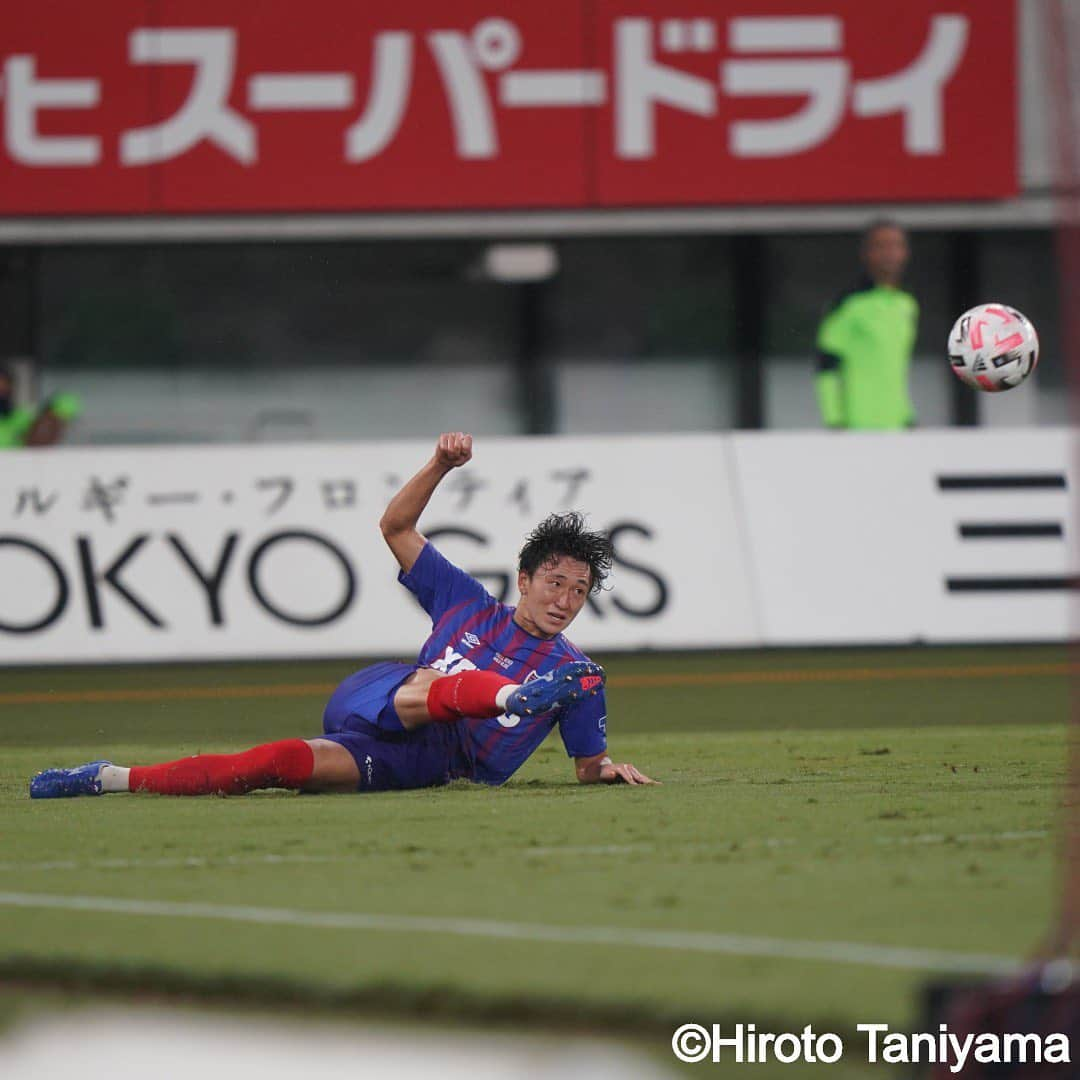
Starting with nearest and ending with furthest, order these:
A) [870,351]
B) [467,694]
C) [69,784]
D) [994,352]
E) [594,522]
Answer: [467,694] < [69,784] < [994,352] < [594,522] < [870,351]

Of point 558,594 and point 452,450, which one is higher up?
point 452,450

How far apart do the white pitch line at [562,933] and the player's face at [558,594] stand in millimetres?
2638

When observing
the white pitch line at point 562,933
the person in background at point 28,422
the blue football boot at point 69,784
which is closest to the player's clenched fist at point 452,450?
the blue football boot at point 69,784

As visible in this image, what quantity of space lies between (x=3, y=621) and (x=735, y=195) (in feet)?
26.4

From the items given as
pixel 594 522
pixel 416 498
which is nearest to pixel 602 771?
pixel 416 498

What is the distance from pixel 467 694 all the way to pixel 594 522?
730cm

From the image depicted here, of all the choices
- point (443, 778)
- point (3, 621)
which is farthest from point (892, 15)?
point (443, 778)

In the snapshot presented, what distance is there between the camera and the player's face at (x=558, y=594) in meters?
8.27

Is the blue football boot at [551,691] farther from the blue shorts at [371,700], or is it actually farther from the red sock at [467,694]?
the blue shorts at [371,700]

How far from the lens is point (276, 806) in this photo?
8.01m

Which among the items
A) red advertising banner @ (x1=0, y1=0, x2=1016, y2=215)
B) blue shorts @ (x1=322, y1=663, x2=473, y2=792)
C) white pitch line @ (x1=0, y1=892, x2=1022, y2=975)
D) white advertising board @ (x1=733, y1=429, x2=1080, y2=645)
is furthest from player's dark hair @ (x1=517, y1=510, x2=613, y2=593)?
red advertising banner @ (x1=0, y1=0, x2=1016, y2=215)

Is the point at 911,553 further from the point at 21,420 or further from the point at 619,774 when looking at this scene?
the point at 21,420

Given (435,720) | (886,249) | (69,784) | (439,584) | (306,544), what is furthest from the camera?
(886,249)

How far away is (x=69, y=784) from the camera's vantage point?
27.5 feet
